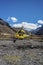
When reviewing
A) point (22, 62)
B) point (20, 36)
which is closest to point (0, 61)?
point (22, 62)

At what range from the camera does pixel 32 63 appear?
25.6 meters

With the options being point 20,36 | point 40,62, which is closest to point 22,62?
point 40,62

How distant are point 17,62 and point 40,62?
10.1 feet

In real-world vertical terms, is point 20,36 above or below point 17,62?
above

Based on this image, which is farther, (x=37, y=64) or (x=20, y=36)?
(x=20, y=36)

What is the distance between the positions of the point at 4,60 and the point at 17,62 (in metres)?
2.02

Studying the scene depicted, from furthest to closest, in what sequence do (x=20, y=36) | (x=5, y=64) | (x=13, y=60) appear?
(x=20, y=36), (x=13, y=60), (x=5, y=64)

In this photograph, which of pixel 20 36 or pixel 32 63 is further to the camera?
pixel 20 36

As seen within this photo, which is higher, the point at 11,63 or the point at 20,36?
the point at 20,36

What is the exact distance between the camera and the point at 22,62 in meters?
26.0

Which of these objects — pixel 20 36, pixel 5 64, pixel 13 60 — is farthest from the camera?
pixel 20 36

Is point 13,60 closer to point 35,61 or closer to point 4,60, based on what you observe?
point 4,60

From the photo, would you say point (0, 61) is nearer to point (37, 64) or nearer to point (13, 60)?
point (13, 60)

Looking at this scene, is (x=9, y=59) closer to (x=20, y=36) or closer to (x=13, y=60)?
(x=13, y=60)
